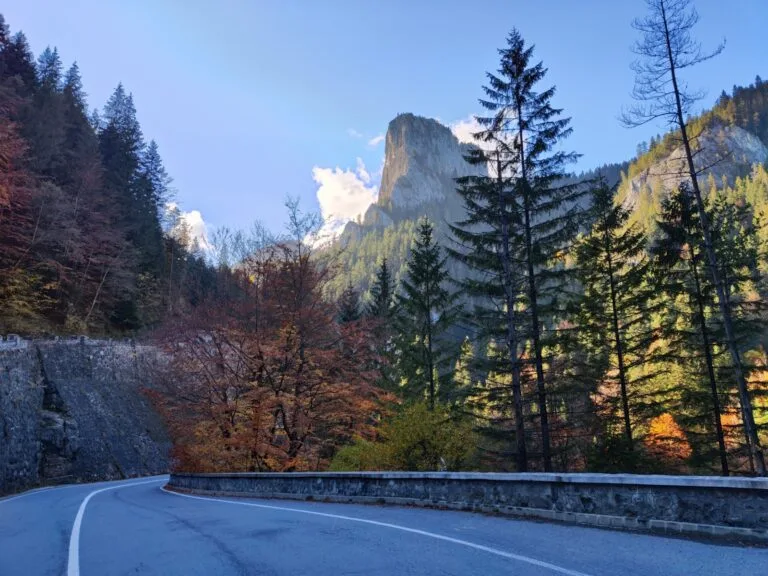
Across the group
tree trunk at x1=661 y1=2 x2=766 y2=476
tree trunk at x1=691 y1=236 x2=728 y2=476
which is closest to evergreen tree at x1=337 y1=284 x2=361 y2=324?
tree trunk at x1=691 y1=236 x2=728 y2=476

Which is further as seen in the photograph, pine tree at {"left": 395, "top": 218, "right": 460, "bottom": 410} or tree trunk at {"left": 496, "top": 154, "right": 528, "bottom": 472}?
pine tree at {"left": 395, "top": 218, "right": 460, "bottom": 410}

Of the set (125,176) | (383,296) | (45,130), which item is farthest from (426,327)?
(125,176)

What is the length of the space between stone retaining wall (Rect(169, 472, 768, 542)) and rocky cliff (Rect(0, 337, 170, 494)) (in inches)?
869

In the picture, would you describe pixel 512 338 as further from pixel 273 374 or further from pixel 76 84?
pixel 76 84

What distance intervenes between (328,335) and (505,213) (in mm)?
8498

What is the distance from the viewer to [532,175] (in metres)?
17.6

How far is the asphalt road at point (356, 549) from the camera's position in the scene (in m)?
4.88

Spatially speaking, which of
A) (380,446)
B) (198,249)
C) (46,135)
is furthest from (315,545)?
(198,249)

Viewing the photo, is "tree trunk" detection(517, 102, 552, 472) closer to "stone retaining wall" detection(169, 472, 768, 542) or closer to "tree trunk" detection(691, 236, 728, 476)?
"tree trunk" detection(691, 236, 728, 476)

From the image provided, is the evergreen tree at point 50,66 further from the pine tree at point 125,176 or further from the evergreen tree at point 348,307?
the evergreen tree at point 348,307

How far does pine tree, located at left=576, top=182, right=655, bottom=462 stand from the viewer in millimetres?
19516

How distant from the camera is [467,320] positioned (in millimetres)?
18984

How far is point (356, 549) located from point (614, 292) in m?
17.7

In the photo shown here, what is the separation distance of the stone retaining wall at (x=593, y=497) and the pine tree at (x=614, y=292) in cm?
1179
